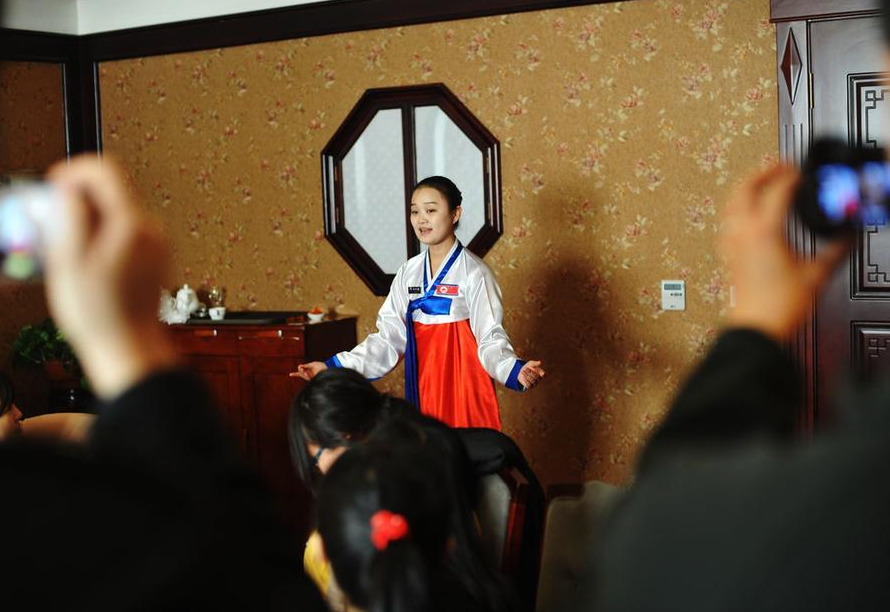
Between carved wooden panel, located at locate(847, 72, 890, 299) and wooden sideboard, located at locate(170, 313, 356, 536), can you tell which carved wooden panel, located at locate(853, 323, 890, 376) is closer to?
carved wooden panel, located at locate(847, 72, 890, 299)

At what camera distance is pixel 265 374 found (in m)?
4.13

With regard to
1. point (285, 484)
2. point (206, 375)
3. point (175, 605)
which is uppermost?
point (175, 605)

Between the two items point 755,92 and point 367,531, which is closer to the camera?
point 367,531

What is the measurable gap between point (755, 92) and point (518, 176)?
3.24 ft

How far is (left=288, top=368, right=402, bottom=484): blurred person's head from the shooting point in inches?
83.2

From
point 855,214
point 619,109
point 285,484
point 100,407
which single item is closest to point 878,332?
point 619,109

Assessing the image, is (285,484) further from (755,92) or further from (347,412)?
(755,92)

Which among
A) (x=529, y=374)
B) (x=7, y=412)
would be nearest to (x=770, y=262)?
(x=7, y=412)

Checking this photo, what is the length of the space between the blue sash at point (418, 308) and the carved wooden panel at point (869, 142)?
58.8 inches

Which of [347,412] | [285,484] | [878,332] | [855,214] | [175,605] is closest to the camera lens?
[175,605]

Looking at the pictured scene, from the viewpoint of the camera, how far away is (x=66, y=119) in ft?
15.9

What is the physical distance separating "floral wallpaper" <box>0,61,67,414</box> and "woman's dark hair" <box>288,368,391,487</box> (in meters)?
2.92

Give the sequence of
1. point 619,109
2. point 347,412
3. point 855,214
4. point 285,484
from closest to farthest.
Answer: point 855,214
point 347,412
point 619,109
point 285,484

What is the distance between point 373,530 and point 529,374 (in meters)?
1.97
